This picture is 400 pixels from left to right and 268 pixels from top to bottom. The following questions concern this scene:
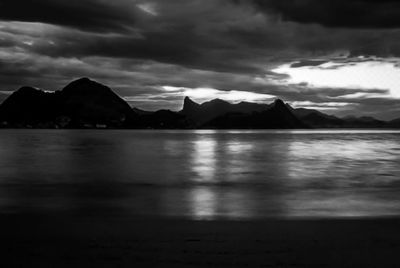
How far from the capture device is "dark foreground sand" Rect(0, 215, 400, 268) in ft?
25.1

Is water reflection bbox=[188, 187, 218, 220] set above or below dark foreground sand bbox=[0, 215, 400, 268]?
below

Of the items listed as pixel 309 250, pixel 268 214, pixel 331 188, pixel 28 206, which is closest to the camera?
pixel 309 250

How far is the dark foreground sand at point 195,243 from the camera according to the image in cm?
766

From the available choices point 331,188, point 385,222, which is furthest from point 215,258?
point 331,188

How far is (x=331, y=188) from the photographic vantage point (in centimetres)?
2569

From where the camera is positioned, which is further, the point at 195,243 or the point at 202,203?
the point at 202,203

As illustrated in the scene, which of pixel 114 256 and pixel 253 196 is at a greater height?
pixel 114 256

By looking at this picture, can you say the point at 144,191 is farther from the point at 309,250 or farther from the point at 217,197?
the point at 309,250

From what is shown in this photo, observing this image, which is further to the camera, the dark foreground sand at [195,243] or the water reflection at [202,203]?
the water reflection at [202,203]

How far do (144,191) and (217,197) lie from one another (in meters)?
5.00

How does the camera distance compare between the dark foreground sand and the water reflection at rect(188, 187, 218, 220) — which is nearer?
the dark foreground sand

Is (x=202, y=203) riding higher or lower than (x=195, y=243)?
lower

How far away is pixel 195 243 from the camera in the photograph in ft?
30.2

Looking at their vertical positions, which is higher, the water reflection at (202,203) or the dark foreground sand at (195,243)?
the dark foreground sand at (195,243)
